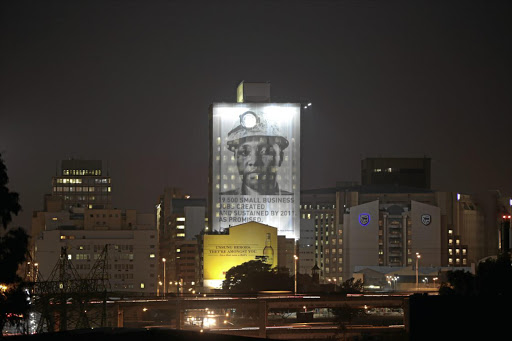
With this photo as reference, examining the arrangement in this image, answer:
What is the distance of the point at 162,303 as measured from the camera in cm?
9231

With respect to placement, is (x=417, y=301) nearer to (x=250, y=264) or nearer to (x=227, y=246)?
(x=250, y=264)

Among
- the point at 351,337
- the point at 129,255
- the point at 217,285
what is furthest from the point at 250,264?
the point at 351,337

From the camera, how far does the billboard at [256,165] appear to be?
174000mm

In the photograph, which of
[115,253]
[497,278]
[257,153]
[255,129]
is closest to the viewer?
[497,278]

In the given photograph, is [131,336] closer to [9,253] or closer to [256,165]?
[9,253]

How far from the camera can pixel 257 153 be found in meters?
174

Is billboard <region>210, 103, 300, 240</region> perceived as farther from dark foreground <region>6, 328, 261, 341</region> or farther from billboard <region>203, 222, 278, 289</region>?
dark foreground <region>6, 328, 261, 341</region>

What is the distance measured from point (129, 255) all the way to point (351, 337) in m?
79.8

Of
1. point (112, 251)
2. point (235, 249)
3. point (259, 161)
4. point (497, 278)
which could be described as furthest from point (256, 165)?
point (497, 278)

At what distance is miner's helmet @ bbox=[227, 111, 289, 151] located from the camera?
174000 mm

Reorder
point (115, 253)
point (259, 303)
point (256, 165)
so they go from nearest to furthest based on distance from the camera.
→ point (259, 303) < point (115, 253) < point (256, 165)

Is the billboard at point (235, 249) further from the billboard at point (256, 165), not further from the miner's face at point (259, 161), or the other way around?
the miner's face at point (259, 161)

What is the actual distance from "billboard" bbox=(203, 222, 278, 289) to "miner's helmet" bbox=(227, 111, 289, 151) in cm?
1385

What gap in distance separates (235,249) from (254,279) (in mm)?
24968
